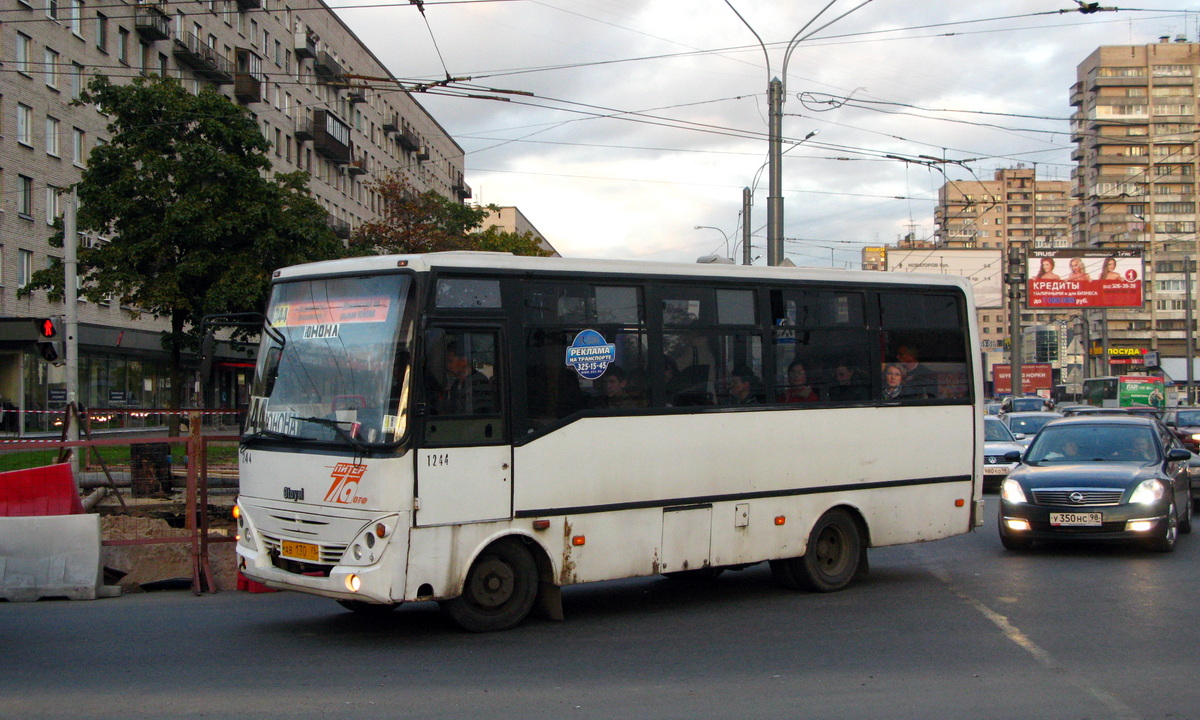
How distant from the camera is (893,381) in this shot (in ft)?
36.1

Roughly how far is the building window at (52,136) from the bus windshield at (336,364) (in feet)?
123

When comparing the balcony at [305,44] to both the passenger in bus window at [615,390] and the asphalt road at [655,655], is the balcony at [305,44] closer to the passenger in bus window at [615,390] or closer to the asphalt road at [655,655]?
the asphalt road at [655,655]

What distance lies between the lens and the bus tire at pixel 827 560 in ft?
34.3

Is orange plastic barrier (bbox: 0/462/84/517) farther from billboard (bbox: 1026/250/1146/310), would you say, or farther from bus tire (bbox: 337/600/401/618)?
billboard (bbox: 1026/250/1146/310)

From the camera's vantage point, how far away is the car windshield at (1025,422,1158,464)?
13516 mm

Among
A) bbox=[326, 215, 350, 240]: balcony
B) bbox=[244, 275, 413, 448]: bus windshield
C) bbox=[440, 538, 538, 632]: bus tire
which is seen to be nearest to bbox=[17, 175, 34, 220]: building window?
bbox=[326, 215, 350, 240]: balcony

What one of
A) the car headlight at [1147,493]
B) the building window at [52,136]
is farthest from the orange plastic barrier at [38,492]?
the building window at [52,136]

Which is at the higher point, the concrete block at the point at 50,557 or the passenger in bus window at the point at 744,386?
the passenger in bus window at the point at 744,386

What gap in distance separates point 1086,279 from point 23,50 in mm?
43913

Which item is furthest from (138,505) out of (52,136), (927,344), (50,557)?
(52,136)

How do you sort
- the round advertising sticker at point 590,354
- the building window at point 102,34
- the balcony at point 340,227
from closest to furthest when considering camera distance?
the round advertising sticker at point 590,354, the building window at point 102,34, the balcony at point 340,227

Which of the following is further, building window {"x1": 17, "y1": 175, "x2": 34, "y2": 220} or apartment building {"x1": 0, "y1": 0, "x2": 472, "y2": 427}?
building window {"x1": 17, "y1": 175, "x2": 34, "y2": 220}

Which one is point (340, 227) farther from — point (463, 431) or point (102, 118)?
point (463, 431)

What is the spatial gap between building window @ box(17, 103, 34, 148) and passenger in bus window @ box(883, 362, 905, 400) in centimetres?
3730
